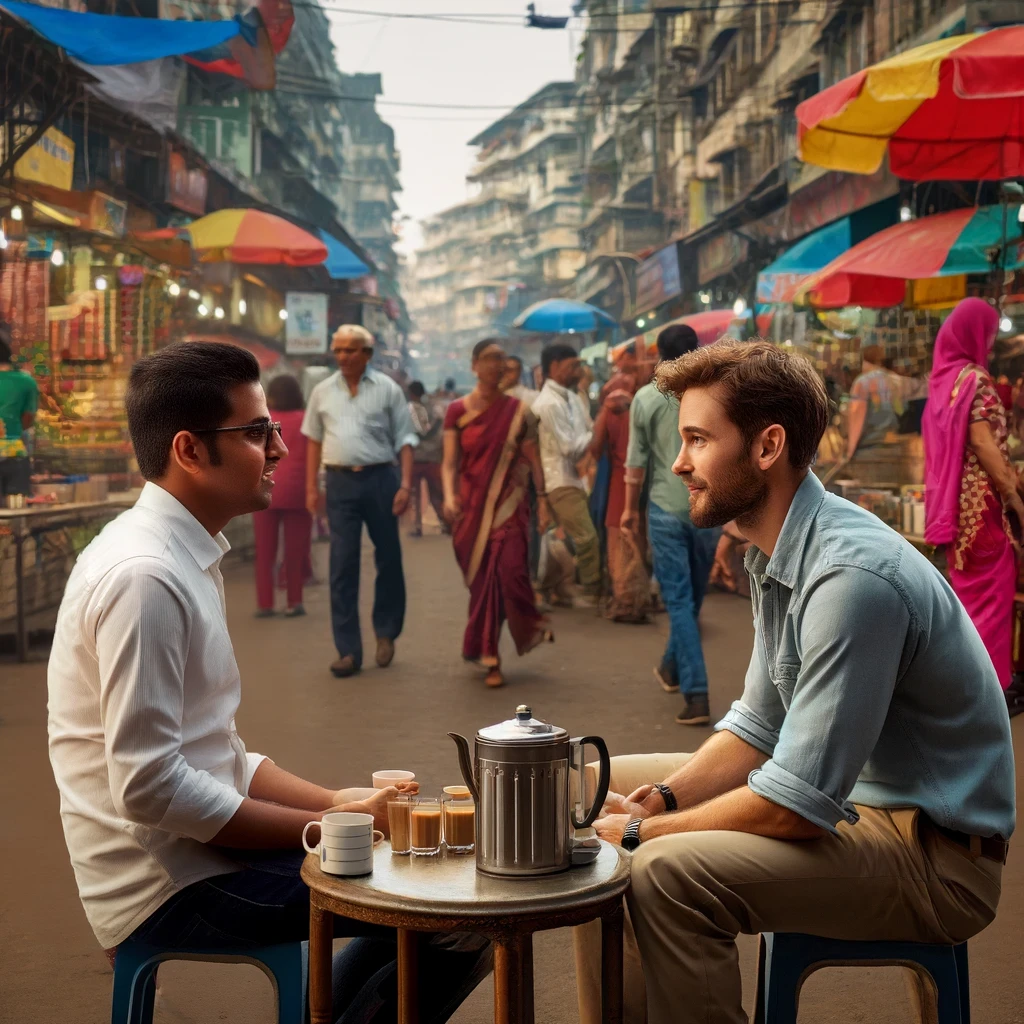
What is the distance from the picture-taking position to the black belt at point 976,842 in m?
2.42

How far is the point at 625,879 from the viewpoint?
2.21m

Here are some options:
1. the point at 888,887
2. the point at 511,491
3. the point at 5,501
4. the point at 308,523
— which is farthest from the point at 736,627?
the point at 888,887

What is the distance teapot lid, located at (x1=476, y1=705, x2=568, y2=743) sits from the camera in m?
2.19

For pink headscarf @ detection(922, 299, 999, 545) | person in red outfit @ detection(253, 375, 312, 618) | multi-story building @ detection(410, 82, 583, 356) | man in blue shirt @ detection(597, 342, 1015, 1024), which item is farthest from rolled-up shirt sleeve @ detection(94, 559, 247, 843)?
multi-story building @ detection(410, 82, 583, 356)

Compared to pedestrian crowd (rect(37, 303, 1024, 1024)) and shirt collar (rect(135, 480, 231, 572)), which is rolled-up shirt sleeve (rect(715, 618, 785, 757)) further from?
shirt collar (rect(135, 480, 231, 572))

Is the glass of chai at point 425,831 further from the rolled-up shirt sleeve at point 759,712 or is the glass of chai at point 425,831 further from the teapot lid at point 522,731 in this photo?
the rolled-up shirt sleeve at point 759,712

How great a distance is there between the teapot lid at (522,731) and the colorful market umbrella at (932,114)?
233 inches

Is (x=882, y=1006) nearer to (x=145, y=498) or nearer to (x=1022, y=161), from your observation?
(x=145, y=498)

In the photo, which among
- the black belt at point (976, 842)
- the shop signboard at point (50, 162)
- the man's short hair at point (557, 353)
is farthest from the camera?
the shop signboard at point (50, 162)

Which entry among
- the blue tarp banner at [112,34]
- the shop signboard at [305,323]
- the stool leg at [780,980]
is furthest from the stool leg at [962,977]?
the shop signboard at [305,323]

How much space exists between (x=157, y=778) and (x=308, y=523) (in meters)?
8.65

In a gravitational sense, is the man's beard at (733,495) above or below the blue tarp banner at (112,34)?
below

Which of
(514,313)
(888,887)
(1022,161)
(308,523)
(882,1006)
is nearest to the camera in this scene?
(888,887)

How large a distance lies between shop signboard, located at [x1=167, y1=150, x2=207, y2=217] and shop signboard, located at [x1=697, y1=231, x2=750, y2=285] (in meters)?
8.59
